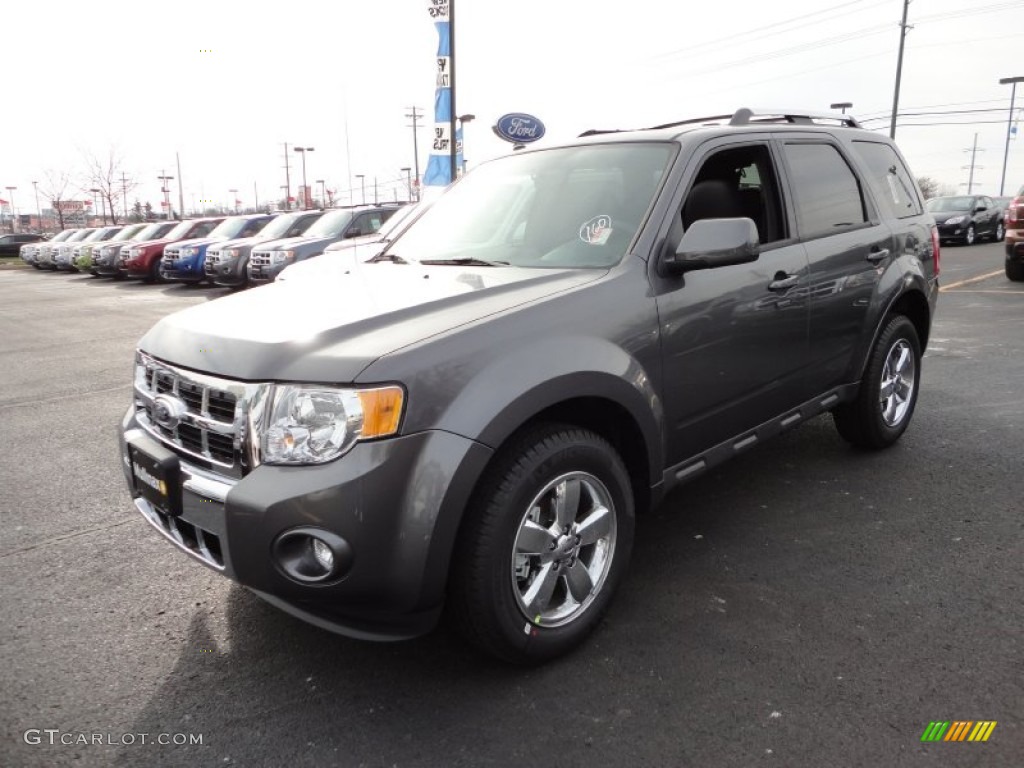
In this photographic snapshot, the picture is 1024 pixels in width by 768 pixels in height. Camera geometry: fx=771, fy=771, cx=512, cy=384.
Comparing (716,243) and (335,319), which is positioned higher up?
(716,243)

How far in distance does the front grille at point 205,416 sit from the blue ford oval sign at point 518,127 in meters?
11.7

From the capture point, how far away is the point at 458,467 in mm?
2223

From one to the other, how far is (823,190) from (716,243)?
146cm

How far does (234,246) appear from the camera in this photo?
16172mm

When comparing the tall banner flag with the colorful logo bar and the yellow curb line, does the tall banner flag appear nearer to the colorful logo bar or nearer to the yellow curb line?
the yellow curb line

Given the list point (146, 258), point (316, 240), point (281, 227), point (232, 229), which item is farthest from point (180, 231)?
point (316, 240)

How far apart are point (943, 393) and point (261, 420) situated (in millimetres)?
5539

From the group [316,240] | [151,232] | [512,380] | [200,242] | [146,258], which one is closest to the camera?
[512,380]

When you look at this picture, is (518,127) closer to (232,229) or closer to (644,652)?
(232,229)

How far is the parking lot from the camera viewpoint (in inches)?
88.5

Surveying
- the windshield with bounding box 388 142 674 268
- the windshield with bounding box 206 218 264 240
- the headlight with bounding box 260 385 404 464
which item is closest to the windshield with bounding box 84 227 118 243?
the windshield with bounding box 206 218 264 240

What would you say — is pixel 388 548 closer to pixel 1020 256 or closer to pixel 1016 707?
pixel 1016 707

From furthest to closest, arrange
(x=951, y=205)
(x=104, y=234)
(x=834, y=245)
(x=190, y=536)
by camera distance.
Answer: (x=104, y=234) < (x=951, y=205) < (x=834, y=245) < (x=190, y=536)

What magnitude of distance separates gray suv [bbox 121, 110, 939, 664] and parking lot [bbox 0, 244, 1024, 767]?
1.00 feet
